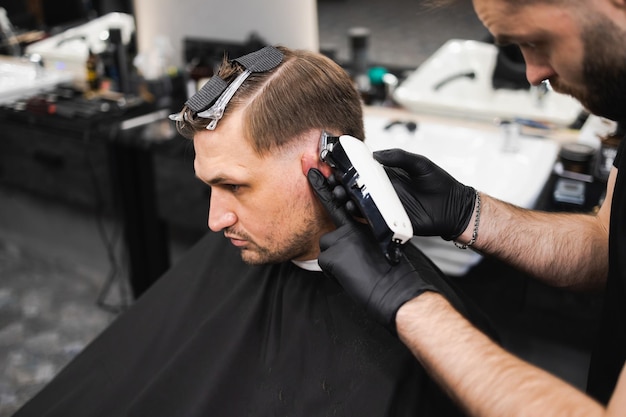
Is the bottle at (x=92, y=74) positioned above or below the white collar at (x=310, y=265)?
above

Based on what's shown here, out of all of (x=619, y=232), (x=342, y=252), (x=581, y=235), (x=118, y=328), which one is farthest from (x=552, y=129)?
(x=118, y=328)

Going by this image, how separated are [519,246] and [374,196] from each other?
47 cm

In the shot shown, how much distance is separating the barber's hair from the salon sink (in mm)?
2003

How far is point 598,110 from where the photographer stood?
1047 mm

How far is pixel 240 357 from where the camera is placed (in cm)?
147

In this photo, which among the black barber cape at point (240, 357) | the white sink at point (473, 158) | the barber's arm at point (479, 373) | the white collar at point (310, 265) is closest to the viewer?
the barber's arm at point (479, 373)

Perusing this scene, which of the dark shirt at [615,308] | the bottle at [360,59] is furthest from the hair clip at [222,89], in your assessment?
the bottle at [360,59]

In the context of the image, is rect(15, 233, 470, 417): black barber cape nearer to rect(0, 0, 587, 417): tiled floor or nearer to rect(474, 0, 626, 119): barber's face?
rect(474, 0, 626, 119): barber's face

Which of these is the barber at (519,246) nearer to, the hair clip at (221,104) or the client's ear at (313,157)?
the client's ear at (313,157)

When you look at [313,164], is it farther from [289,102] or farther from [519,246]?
[519,246]

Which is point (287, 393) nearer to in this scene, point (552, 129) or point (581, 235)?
point (581, 235)

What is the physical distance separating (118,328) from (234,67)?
0.81 metres

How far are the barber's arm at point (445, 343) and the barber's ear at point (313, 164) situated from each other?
129 millimetres

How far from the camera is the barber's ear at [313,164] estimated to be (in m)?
1.32
